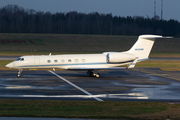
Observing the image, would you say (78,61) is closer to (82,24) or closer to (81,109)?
(81,109)

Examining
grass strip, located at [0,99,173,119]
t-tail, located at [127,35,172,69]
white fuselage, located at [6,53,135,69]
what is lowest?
grass strip, located at [0,99,173,119]

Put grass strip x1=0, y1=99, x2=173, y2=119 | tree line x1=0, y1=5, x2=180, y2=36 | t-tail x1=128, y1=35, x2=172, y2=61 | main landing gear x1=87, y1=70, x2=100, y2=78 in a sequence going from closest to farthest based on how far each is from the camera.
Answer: grass strip x1=0, y1=99, x2=173, y2=119
main landing gear x1=87, y1=70, x2=100, y2=78
t-tail x1=128, y1=35, x2=172, y2=61
tree line x1=0, y1=5, x2=180, y2=36

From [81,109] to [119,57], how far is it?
52.1ft

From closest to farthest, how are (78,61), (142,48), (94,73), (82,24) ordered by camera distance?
(78,61) → (94,73) → (142,48) → (82,24)

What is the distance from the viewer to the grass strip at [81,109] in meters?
11.9

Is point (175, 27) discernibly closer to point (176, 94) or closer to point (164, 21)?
point (164, 21)

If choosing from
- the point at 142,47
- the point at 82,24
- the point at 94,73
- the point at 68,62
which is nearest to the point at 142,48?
the point at 142,47

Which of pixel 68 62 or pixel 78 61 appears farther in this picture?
pixel 78 61

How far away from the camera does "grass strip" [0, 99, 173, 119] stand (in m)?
11.9

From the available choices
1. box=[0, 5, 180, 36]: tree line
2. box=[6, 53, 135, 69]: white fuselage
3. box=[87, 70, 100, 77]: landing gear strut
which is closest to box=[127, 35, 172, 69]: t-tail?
box=[6, 53, 135, 69]: white fuselage

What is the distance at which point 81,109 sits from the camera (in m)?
13.1

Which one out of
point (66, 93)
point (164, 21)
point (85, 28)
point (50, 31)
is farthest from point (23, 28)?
point (66, 93)

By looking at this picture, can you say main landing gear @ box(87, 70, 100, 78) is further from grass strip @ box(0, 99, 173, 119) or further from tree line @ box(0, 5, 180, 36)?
tree line @ box(0, 5, 180, 36)

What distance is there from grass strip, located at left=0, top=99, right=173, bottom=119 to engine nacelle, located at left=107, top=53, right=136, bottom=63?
1388cm
